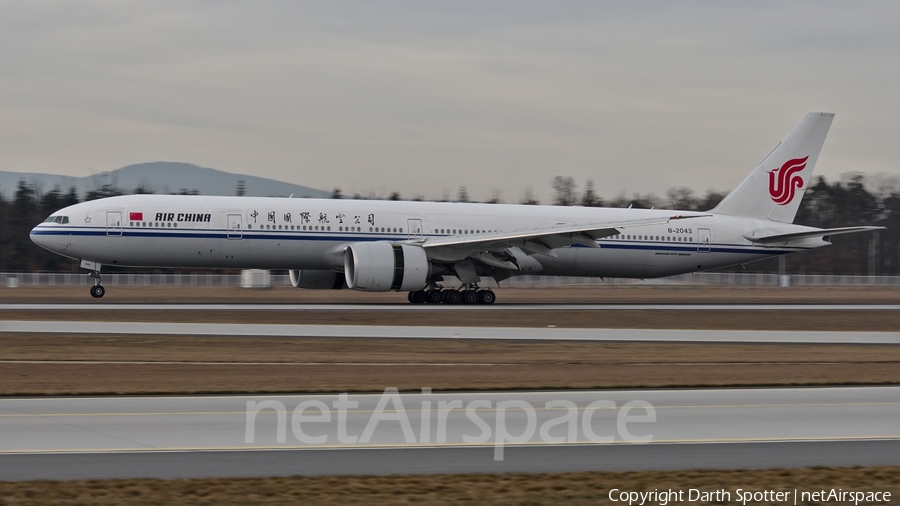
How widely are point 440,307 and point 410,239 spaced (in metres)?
3.45

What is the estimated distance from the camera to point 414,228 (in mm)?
36844

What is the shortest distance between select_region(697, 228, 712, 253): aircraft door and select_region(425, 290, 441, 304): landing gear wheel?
38.6 feet

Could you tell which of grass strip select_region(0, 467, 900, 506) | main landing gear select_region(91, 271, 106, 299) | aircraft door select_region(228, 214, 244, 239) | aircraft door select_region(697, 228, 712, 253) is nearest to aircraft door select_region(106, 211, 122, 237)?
main landing gear select_region(91, 271, 106, 299)

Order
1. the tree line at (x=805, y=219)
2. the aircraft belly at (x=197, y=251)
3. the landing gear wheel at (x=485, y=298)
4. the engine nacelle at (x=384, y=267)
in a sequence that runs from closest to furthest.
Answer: the engine nacelle at (x=384, y=267) < the aircraft belly at (x=197, y=251) < the landing gear wheel at (x=485, y=298) < the tree line at (x=805, y=219)

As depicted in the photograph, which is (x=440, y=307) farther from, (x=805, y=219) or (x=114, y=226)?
(x=805, y=219)

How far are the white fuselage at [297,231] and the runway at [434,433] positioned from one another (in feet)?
70.5

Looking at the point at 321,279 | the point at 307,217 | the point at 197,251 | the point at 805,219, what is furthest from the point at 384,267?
the point at 805,219

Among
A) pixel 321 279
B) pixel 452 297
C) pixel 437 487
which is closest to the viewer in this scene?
pixel 437 487

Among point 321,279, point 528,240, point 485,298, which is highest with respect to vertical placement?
point 528,240

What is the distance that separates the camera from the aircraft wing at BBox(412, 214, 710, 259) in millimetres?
34781

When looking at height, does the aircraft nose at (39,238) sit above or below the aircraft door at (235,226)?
below

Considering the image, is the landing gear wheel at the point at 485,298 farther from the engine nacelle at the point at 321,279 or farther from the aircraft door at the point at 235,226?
the aircraft door at the point at 235,226

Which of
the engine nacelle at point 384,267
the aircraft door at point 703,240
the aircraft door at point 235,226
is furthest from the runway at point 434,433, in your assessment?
the aircraft door at point 703,240

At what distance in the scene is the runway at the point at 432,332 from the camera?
23.4 m
